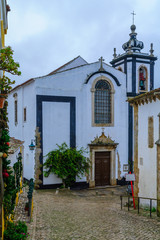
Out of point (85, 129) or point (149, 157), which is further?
point (85, 129)

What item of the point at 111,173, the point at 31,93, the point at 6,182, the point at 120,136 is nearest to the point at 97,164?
the point at 111,173

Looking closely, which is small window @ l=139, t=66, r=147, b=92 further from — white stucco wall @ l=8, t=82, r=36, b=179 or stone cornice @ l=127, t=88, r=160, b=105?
white stucco wall @ l=8, t=82, r=36, b=179

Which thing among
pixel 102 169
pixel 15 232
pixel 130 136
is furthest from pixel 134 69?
pixel 15 232

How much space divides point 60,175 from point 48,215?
21.4 ft

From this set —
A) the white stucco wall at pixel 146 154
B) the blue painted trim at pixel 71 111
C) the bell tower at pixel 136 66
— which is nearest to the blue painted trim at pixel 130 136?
the bell tower at pixel 136 66

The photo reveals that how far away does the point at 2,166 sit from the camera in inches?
279

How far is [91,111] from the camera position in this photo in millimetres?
19438

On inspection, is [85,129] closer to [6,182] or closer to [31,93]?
[31,93]

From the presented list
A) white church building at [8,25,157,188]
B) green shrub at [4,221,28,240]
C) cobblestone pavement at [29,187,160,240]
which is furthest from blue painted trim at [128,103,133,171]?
green shrub at [4,221,28,240]

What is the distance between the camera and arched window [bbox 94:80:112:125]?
1978 cm

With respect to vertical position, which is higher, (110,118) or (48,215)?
(110,118)

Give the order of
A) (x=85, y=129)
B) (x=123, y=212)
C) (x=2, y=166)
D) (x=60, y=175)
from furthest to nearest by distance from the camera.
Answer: (x=85, y=129) < (x=60, y=175) < (x=123, y=212) < (x=2, y=166)

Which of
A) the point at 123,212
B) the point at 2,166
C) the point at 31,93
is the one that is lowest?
the point at 123,212

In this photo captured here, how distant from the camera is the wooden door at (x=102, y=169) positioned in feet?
64.9
